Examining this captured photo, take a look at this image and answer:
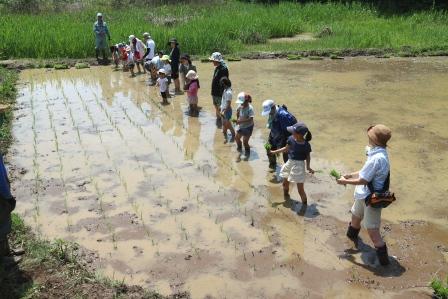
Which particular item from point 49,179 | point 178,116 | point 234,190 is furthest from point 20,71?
point 234,190

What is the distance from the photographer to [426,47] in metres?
17.8

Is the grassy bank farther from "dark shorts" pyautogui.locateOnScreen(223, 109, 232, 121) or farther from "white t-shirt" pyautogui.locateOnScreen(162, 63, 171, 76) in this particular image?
"dark shorts" pyautogui.locateOnScreen(223, 109, 232, 121)

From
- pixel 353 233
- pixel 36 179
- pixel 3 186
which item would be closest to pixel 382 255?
pixel 353 233

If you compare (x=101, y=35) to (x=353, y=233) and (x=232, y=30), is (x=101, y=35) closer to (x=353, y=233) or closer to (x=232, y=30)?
(x=232, y=30)

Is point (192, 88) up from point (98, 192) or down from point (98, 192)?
up

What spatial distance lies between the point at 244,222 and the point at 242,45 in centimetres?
1390

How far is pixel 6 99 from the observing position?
11602mm

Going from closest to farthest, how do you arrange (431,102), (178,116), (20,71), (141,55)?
(178,116) → (431,102) → (141,55) → (20,71)

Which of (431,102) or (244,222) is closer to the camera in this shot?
(244,222)

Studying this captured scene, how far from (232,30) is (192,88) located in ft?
34.7

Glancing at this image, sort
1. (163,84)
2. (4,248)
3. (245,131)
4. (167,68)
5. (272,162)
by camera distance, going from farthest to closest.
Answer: (167,68) → (163,84) → (245,131) → (272,162) → (4,248)

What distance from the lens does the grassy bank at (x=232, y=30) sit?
667 inches

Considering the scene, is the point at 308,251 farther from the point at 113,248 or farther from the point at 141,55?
the point at 141,55

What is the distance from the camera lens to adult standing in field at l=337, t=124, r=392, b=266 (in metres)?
4.73
